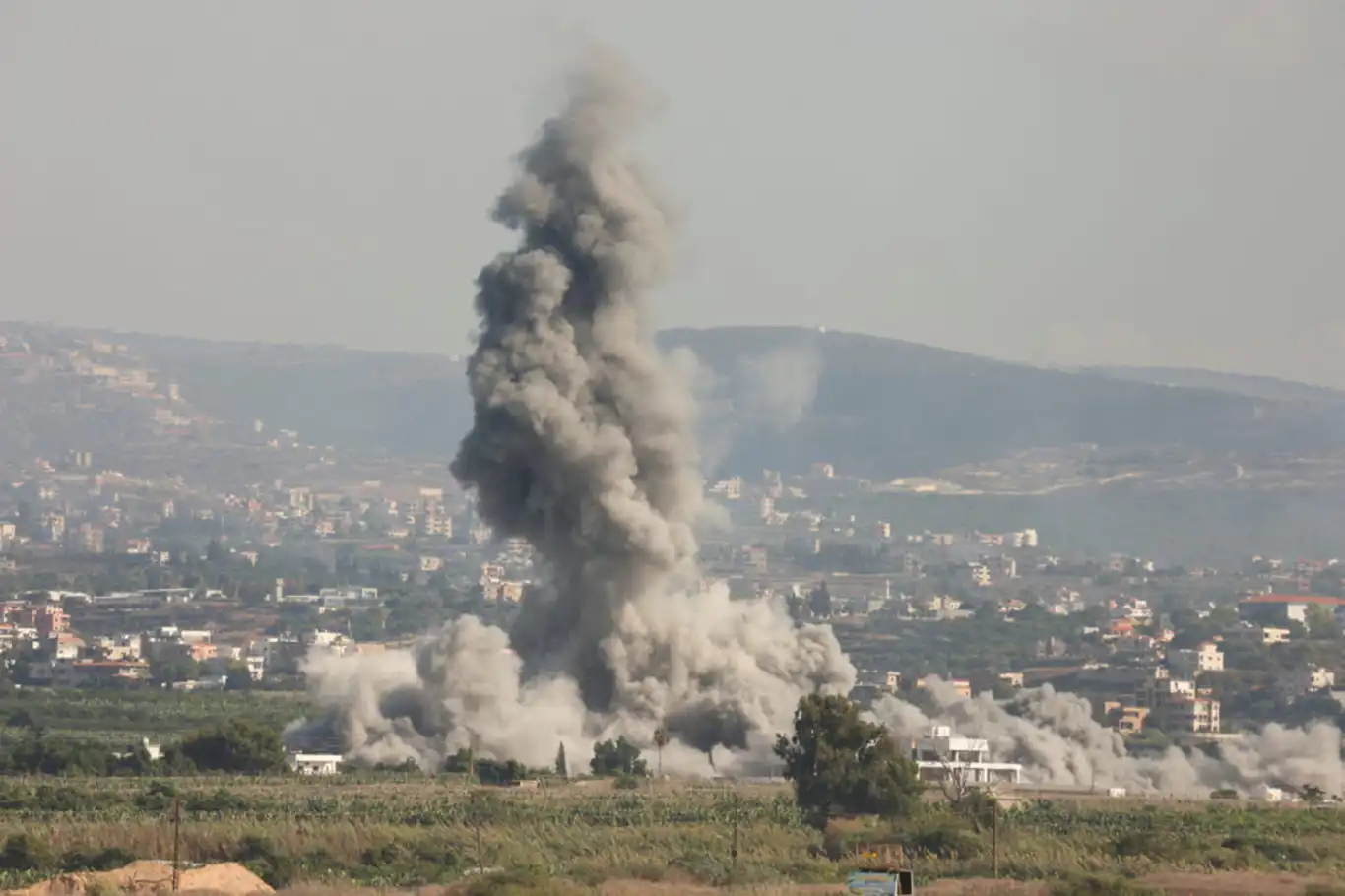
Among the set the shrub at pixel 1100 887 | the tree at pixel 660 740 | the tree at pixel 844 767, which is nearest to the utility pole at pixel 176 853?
the shrub at pixel 1100 887

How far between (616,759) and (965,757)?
12.9 m

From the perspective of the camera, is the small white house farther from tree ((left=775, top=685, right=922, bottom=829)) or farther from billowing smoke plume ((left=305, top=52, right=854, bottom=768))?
tree ((left=775, top=685, right=922, bottom=829))

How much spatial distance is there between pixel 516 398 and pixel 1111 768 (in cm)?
2319

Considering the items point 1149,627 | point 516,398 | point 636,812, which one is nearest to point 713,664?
point 516,398

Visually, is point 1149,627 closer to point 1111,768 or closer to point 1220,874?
point 1111,768

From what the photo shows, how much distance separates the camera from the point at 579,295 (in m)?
83.4

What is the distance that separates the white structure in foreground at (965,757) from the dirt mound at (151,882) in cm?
3580

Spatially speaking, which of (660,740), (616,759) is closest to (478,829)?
(616,759)

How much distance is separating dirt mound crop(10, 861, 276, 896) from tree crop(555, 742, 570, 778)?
91.7 feet

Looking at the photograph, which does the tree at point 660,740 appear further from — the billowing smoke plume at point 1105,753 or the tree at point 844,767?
the billowing smoke plume at point 1105,753

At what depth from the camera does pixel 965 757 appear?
8856cm

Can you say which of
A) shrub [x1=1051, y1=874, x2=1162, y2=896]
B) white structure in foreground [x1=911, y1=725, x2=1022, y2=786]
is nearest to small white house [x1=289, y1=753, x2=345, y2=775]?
white structure in foreground [x1=911, y1=725, x2=1022, y2=786]

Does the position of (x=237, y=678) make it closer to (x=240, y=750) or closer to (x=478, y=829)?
(x=240, y=750)

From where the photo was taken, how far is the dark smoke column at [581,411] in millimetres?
80875
